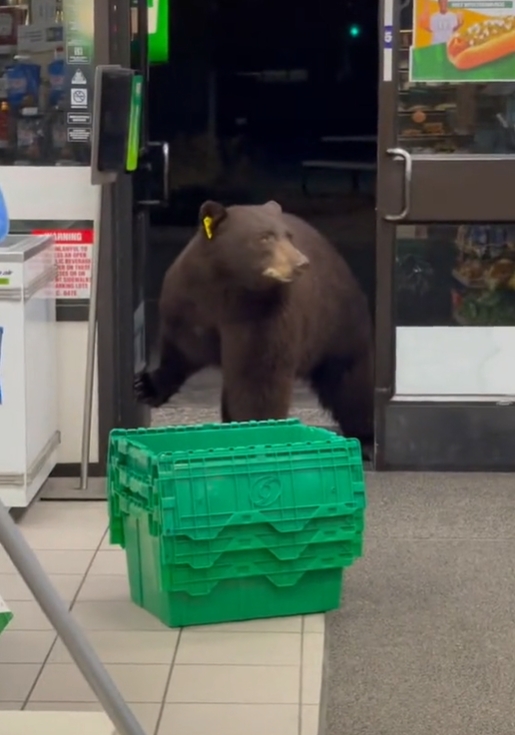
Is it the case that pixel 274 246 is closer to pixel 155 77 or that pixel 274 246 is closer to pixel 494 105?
pixel 494 105

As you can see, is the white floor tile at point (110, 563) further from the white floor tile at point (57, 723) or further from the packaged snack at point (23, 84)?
the packaged snack at point (23, 84)

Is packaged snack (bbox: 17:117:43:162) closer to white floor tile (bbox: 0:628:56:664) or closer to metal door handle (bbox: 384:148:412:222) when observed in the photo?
metal door handle (bbox: 384:148:412:222)

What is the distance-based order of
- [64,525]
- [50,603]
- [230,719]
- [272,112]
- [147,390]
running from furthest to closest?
[272,112] < [147,390] < [64,525] < [230,719] < [50,603]

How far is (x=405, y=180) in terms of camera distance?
590 centimetres

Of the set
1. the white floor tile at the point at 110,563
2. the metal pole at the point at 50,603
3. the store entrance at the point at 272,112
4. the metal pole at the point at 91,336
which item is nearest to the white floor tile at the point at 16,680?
the white floor tile at the point at 110,563

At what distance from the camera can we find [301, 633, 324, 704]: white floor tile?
12.7ft

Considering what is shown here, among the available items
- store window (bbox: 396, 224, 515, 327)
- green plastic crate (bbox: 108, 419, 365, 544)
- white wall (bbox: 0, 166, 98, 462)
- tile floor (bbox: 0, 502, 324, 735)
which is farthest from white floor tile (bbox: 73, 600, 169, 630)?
store window (bbox: 396, 224, 515, 327)

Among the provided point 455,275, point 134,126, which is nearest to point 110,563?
point 134,126

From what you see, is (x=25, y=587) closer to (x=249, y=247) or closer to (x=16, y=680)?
(x=16, y=680)

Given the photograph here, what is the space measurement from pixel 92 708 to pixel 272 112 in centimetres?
910

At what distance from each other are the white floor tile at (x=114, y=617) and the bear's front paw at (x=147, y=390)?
6.16 ft

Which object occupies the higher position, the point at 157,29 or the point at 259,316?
the point at 157,29

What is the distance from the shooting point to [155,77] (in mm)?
11031

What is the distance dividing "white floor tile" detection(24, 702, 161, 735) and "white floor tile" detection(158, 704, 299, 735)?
0.03m
